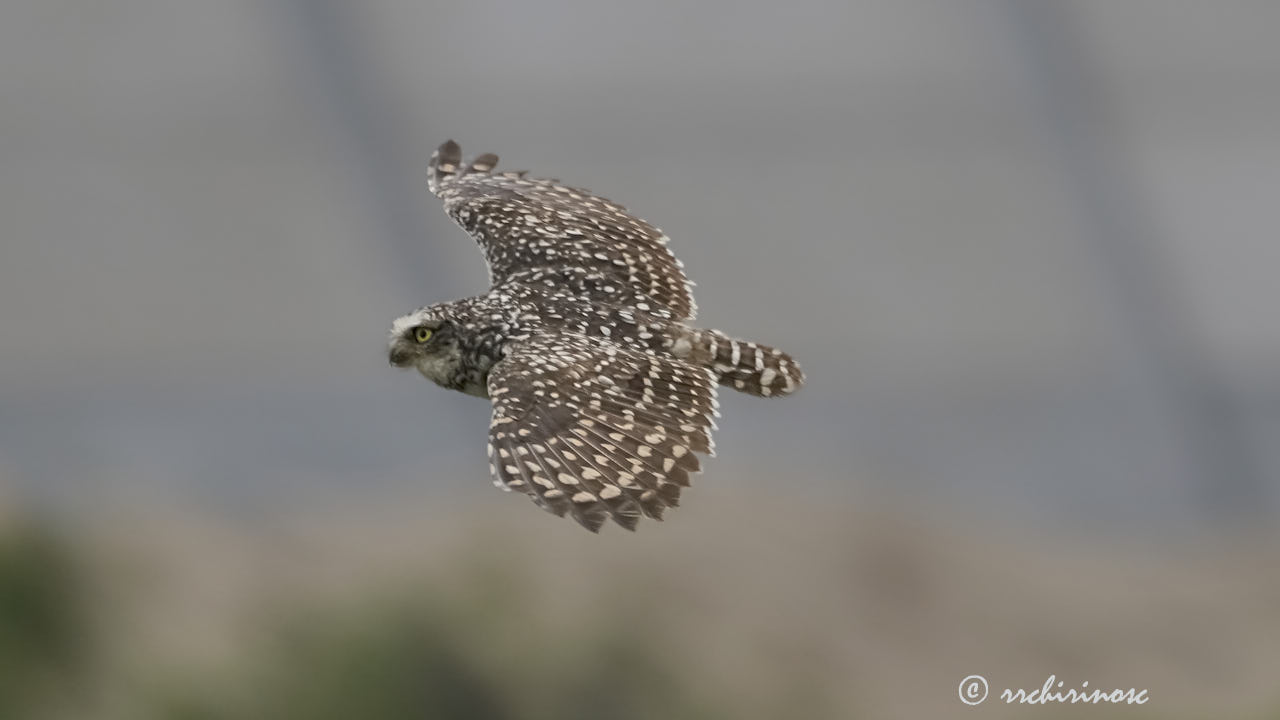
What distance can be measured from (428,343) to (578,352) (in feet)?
2.04

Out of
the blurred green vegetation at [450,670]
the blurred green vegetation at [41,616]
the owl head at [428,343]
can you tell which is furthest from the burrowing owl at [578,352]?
the blurred green vegetation at [41,616]

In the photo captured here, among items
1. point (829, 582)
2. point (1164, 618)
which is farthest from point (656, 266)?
point (1164, 618)

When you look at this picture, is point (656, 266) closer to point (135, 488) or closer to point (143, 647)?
point (143, 647)

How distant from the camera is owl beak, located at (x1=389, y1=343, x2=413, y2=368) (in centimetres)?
673

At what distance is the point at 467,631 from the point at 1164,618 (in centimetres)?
609

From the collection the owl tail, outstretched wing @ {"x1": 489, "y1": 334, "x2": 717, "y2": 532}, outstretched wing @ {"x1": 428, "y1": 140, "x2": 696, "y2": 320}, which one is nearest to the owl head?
outstretched wing @ {"x1": 489, "y1": 334, "x2": 717, "y2": 532}

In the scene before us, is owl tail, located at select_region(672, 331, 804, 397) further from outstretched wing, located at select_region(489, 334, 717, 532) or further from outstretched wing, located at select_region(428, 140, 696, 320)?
outstretched wing, located at select_region(428, 140, 696, 320)

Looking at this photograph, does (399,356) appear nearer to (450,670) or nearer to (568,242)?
(568,242)

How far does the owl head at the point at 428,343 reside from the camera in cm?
668

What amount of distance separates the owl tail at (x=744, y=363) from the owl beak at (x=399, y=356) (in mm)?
960

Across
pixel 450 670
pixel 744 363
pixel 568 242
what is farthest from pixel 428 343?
pixel 450 670

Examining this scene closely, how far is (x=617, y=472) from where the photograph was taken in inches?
225

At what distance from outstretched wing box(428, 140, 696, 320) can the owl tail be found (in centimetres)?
37

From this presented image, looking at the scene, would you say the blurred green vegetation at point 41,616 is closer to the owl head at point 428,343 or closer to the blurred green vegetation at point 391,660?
the blurred green vegetation at point 391,660
